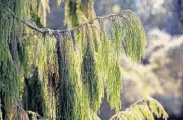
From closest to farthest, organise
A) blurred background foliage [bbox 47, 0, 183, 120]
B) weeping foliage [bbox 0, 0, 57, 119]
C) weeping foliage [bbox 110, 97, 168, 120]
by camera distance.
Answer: weeping foliage [bbox 0, 0, 57, 119] < weeping foliage [bbox 110, 97, 168, 120] < blurred background foliage [bbox 47, 0, 183, 120]

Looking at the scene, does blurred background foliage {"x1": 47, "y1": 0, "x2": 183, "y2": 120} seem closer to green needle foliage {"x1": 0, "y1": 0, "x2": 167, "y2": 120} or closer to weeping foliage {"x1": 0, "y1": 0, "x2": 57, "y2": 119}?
weeping foliage {"x1": 0, "y1": 0, "x2": 57, "y2": 119}

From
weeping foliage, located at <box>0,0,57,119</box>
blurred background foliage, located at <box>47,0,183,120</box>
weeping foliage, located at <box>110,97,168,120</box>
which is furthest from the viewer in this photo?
blurred background foliage, located at <box>47,0,183,120</box>

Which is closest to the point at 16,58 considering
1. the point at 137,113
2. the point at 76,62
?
the point at 76,62

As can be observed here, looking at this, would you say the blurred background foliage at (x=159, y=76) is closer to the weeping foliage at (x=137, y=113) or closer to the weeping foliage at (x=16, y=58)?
the weeping foliage at (x=137, y=113)

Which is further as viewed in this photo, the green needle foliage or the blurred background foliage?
the blurred background foliage

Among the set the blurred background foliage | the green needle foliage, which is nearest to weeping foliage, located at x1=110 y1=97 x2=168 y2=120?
the green needle foliage

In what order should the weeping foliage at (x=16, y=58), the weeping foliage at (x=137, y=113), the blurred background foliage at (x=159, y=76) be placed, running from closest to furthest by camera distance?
the weeping foliage at (x=16, y=58) < the weeping foliage at (x=137, y=113) < the blurred background foliage at (x=159, y=76)

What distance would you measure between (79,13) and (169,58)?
369cm

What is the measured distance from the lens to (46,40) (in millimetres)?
1070

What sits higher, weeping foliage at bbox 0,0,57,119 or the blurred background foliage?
weeping foliage at bbox 0,0,57,119

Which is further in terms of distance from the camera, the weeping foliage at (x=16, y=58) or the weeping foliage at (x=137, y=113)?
the weeping foliage at (x=137, y=113)

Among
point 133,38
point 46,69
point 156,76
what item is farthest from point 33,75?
point 156,76

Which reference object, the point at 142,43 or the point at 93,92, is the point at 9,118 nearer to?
the point at 93,92

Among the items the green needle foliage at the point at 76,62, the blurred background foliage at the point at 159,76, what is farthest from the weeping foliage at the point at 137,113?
the blurred background foliage at the point at 159,76
